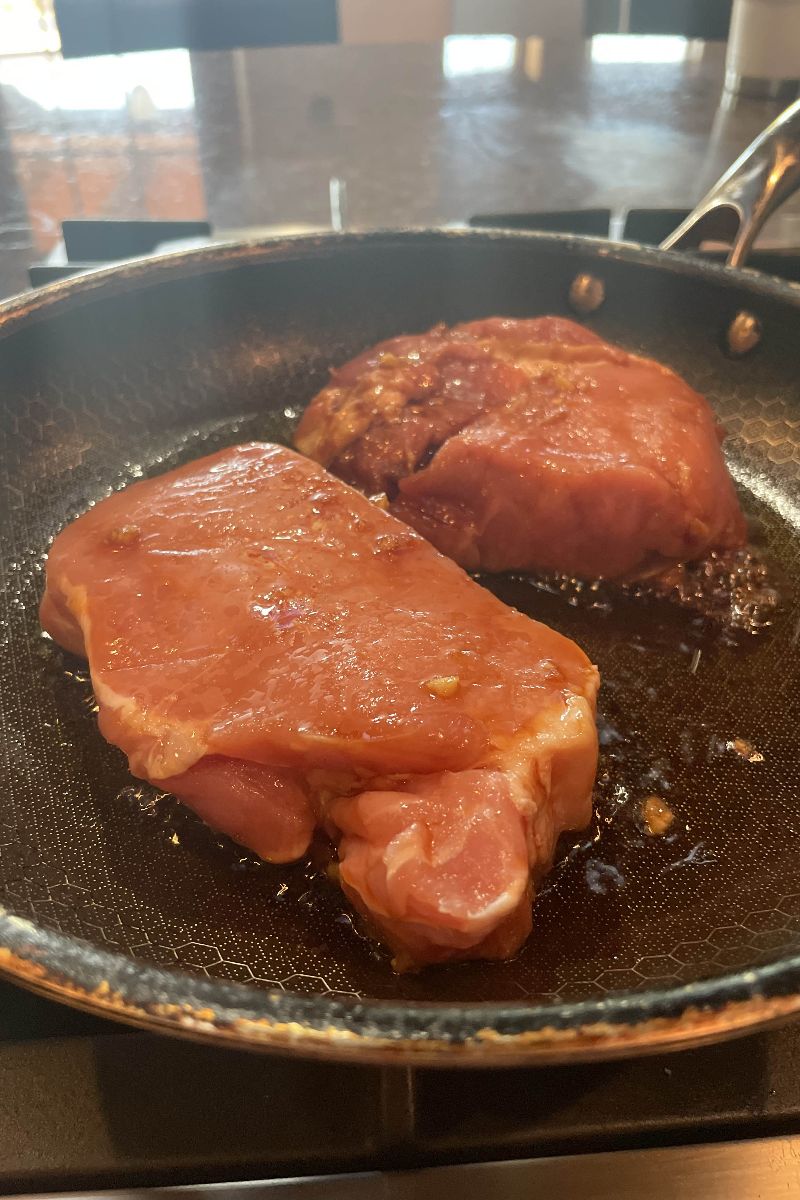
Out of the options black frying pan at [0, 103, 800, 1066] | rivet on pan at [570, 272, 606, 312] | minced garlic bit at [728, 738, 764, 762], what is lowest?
minced garlic bit at [728, 738, 764, 762]

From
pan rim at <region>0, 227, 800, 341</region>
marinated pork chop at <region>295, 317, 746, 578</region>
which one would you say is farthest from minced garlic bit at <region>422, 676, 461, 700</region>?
pan rim at <region>0, 227, 800, 341</region>

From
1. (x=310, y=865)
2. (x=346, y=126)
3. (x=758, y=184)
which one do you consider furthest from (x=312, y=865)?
(x=346, y=126)

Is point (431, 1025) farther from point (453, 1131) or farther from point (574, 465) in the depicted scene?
point (574, 465)

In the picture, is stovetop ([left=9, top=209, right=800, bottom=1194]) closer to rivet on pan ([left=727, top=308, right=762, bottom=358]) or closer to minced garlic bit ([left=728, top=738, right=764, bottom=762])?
minced garlic bit ([left=728, top=738, right=764, bottom=762])

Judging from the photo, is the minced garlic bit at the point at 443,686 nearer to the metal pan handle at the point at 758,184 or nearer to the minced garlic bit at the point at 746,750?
the minced garlic bit at the point at 746,750

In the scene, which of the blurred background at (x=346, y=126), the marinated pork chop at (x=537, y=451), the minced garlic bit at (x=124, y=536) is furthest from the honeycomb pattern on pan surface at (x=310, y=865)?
the blurred background at (x=346, y=126)

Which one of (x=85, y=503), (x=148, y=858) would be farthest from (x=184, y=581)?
(x=85, y=503)
